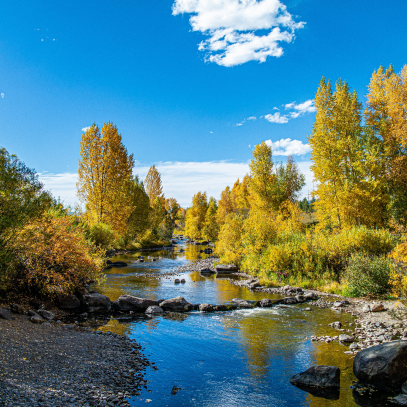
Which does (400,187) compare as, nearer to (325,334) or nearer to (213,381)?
(325,334)

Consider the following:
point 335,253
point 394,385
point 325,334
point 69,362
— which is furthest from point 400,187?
point 69,362

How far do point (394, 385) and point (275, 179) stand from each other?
128 ft

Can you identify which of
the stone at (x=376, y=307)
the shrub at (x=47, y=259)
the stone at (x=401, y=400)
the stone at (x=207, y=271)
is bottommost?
the stone at (x=207, y=271)

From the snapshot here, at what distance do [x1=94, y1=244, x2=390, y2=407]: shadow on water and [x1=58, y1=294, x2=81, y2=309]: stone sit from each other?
10.1 ft

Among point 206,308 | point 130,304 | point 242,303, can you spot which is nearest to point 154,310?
point 130,304

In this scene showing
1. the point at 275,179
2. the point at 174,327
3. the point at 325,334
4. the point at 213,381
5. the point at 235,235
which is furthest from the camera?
the point at 275,179

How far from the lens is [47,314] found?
1338 centimetres

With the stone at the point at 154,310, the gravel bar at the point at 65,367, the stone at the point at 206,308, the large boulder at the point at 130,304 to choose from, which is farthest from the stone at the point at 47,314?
the stone at the point at 206,308

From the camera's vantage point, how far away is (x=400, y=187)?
86.8 ft

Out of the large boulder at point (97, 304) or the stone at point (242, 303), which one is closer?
the large boulder at point (97, 304)

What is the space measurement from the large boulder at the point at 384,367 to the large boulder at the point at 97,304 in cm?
1197

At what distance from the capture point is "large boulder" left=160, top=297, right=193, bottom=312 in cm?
1639

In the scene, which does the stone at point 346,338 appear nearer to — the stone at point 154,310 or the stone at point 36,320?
the stone at point 154,310

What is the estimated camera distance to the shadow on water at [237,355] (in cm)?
760
